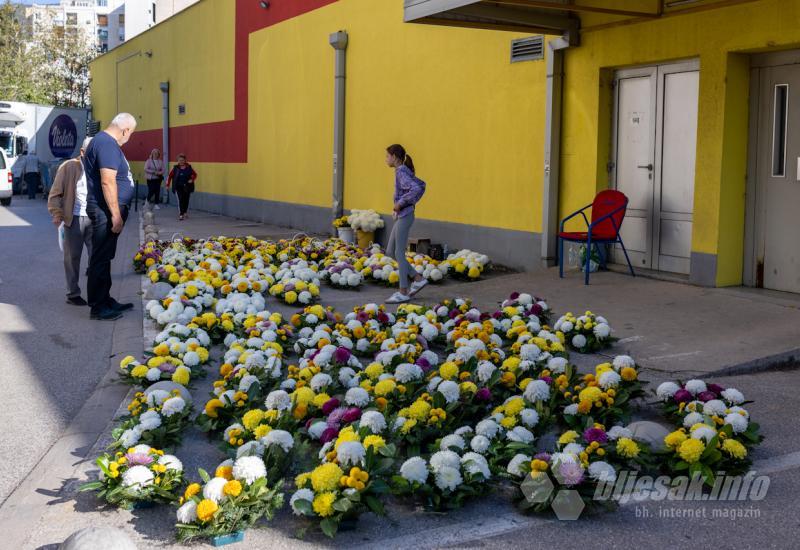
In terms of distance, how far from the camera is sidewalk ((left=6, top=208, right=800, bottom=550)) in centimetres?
421

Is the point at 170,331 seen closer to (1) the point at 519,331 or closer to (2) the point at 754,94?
(1) the point at 519,331

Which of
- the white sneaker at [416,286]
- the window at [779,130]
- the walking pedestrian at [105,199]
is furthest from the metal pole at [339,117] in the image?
the window at [779,130]

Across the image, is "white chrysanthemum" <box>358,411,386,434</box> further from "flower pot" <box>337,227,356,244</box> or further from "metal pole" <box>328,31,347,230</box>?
"metal pole" <box>328,31,347,230</box>

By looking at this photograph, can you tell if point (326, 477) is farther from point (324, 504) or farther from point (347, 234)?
point (347, 234)

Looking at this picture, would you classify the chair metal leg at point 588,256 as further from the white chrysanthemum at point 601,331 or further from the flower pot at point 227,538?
the flower pot at point 227,538

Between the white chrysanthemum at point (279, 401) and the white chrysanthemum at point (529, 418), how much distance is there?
1.37 meters

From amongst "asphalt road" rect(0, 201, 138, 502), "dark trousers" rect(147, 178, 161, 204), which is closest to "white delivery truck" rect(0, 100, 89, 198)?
"dark trousers" rect(147, 178, 161, 204)

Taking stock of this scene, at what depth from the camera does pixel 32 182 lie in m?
35.6

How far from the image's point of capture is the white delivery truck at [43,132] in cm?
3672

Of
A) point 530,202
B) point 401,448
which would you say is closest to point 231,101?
point 530,202

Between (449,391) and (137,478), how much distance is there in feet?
6.21

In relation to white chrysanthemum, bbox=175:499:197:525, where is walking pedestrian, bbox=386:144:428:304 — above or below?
above

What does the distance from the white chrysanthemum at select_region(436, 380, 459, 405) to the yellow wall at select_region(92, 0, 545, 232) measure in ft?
23.7

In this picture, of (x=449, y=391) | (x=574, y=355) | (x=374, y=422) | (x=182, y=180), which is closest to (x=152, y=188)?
(x=182, y=180)
